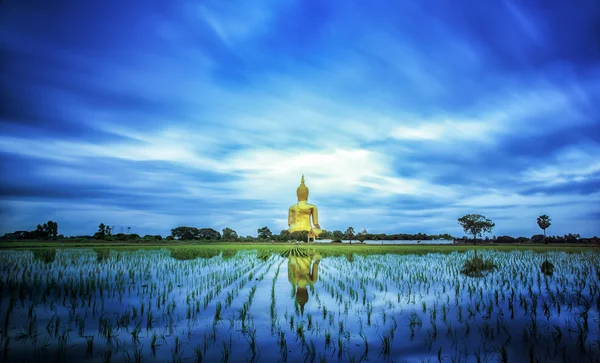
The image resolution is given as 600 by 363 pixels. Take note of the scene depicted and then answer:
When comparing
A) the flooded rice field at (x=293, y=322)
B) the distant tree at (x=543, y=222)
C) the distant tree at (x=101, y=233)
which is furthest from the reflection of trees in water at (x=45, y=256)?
the distant tree at (x=543, y=222)

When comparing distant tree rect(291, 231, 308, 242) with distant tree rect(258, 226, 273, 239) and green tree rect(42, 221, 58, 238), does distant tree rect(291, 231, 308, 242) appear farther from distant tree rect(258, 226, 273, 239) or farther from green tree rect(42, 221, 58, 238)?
green tree rect(42, 221, 58, 238)

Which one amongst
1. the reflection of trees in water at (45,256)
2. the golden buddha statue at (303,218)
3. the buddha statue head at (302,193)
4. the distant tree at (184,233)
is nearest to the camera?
the reflection of trees in water at (45,256)

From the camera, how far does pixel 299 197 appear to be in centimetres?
5778

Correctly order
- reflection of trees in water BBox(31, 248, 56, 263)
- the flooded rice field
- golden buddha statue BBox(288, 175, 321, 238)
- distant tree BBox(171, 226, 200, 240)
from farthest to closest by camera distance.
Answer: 1. distant tree BBox(171, 226, 200, 240)
2. golden buddha statue BBox(288, 175, 321, 238)
3. reflection of trees in water BBox(31, 248, 56, 263)
4. the flooded rice field

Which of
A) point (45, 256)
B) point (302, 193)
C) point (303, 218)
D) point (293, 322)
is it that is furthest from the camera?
point (302, 193)

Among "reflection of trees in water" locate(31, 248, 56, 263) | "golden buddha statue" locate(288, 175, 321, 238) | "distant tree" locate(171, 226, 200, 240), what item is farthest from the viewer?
"distant tree" locate(171, 226, 200, 240)

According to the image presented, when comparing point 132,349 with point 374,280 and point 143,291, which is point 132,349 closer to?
point 143,291

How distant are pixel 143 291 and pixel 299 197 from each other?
47.9 m

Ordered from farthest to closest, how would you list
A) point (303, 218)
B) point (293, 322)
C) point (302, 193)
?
point (302, 193) → point (303, 218) → point (293, 322)

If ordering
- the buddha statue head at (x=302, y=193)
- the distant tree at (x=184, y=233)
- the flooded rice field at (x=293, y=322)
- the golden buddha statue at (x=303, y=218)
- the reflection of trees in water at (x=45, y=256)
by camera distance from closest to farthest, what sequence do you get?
the flooded rice field at (x=293, y=322) < the reflection of trees in water at (x=45, y=256) < the golden buddha statue at (x=303, y=218) < the buddha statue head at (x=302, y=193) < the distant tree at (x=184, y=233)

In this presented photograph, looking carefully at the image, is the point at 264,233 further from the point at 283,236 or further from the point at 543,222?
the point at 543,222

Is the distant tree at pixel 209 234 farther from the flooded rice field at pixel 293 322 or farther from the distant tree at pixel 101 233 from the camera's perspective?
the flooded rice field at pixel 293 322

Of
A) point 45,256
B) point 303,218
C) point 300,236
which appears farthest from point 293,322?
point 300,236

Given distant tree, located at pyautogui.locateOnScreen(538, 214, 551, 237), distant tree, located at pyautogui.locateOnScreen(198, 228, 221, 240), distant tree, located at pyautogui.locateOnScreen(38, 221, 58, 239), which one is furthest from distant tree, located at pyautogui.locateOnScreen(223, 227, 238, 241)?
distant tree, located at pyautogui.locateOnScreen(538, 214, 551, 237)
